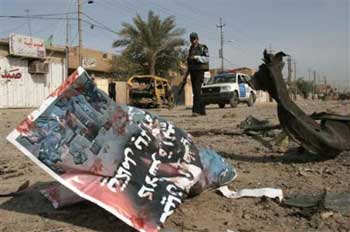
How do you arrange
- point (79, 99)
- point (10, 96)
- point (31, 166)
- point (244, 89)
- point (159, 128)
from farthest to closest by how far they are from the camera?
point (10, 96), point (244, 89), point (31, 166), point (159, 128), point (79, 99)

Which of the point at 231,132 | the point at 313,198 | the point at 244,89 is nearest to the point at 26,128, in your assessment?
the point at 313,198

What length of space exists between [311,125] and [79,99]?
2.49 m

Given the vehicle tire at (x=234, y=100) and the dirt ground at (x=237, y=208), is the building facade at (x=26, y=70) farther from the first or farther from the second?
the dirt ground at (x=237, y=208)

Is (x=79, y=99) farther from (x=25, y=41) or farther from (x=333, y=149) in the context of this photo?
(x=25, y=41)

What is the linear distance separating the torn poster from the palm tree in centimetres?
3861

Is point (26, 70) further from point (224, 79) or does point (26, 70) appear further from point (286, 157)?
point (286, 157)

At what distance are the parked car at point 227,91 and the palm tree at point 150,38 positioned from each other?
54.7ft

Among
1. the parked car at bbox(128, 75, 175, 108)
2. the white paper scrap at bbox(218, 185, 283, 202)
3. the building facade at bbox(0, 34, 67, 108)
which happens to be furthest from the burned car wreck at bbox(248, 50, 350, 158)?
the building facade at bbox(0, 34, 67, 108)

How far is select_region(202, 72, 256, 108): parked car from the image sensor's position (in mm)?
24436

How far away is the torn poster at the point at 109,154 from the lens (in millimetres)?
3541

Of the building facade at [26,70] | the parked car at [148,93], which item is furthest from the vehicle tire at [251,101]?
the building facade at [26,70]

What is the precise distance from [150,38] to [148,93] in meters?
14.3

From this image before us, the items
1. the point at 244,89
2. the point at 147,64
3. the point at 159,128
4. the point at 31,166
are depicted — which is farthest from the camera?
the point at 147,64

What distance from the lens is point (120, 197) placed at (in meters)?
3.52
